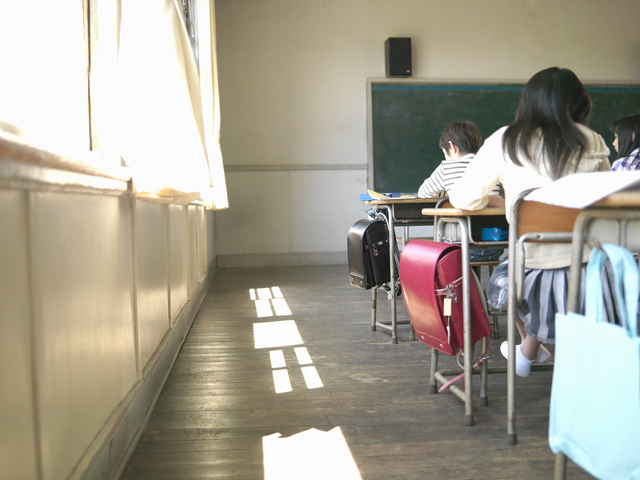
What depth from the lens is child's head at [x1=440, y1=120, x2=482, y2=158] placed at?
10.3 feet

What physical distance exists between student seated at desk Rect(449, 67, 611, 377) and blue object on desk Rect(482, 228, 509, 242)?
0.66ft

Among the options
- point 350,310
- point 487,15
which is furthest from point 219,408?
point 487,15

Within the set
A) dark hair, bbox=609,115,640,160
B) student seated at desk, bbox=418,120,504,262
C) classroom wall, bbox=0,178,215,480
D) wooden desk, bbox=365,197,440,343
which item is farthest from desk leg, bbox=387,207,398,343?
dark hair, bbox=609,115,640,160

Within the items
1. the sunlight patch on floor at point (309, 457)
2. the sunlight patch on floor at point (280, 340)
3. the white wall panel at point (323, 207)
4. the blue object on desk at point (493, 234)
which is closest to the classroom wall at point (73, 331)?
the sunlight patch on floor at point (309, 457)

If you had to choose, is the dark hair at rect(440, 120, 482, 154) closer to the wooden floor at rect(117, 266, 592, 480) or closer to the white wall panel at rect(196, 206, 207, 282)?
the wooden floor at rect(117, 266, 592, 480)

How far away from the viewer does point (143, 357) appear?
6.02 feet

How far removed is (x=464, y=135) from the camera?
3143mm

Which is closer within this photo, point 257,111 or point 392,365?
point 392,365

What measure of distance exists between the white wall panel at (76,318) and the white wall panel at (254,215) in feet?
15.8

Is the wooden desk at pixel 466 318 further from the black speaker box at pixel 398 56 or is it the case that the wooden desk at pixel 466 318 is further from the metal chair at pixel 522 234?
the black speaker box at pixel 398 56

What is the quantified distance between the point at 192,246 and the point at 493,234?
2440 millimetres

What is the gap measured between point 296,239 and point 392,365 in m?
4.18

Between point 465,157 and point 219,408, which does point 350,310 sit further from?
point 219,408

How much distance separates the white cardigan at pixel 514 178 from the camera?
1.53 metres
